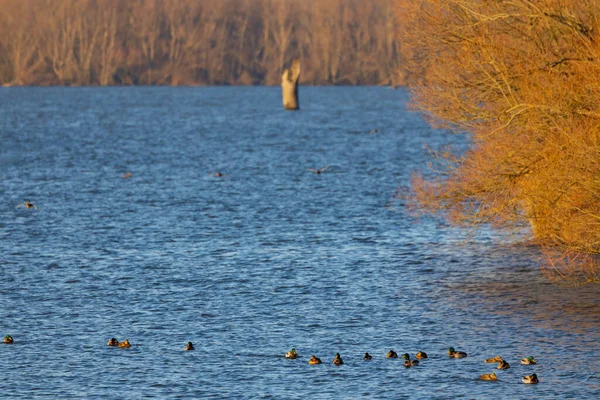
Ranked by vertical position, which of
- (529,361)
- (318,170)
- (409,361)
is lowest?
(409,361)

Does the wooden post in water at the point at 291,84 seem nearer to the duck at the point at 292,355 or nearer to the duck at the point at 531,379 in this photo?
the duck at the point at 292,355

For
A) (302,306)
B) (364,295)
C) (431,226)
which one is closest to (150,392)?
(302,306)

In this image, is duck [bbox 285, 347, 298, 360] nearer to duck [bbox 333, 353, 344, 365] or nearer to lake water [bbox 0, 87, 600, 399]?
lake water [bbox 0, 87, 600, 399]

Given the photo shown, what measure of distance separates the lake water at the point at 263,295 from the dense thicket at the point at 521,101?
2.25 m

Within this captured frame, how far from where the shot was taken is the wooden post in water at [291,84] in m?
132

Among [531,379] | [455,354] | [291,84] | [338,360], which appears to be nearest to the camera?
[531,379]

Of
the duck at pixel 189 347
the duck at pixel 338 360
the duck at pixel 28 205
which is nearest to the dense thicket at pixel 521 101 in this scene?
the duck at pixel 338 360

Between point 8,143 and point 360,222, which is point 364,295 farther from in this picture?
point 8,143

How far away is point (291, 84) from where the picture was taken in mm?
140750

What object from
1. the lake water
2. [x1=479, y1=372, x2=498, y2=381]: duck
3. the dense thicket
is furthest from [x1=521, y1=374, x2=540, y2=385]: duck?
the dense thicket

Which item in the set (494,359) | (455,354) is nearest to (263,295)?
(455,354)

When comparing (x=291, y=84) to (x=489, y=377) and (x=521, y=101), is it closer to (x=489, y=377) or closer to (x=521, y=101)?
(x=521, y=101)

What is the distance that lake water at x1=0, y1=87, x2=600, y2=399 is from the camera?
22422mm

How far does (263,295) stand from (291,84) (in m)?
112
